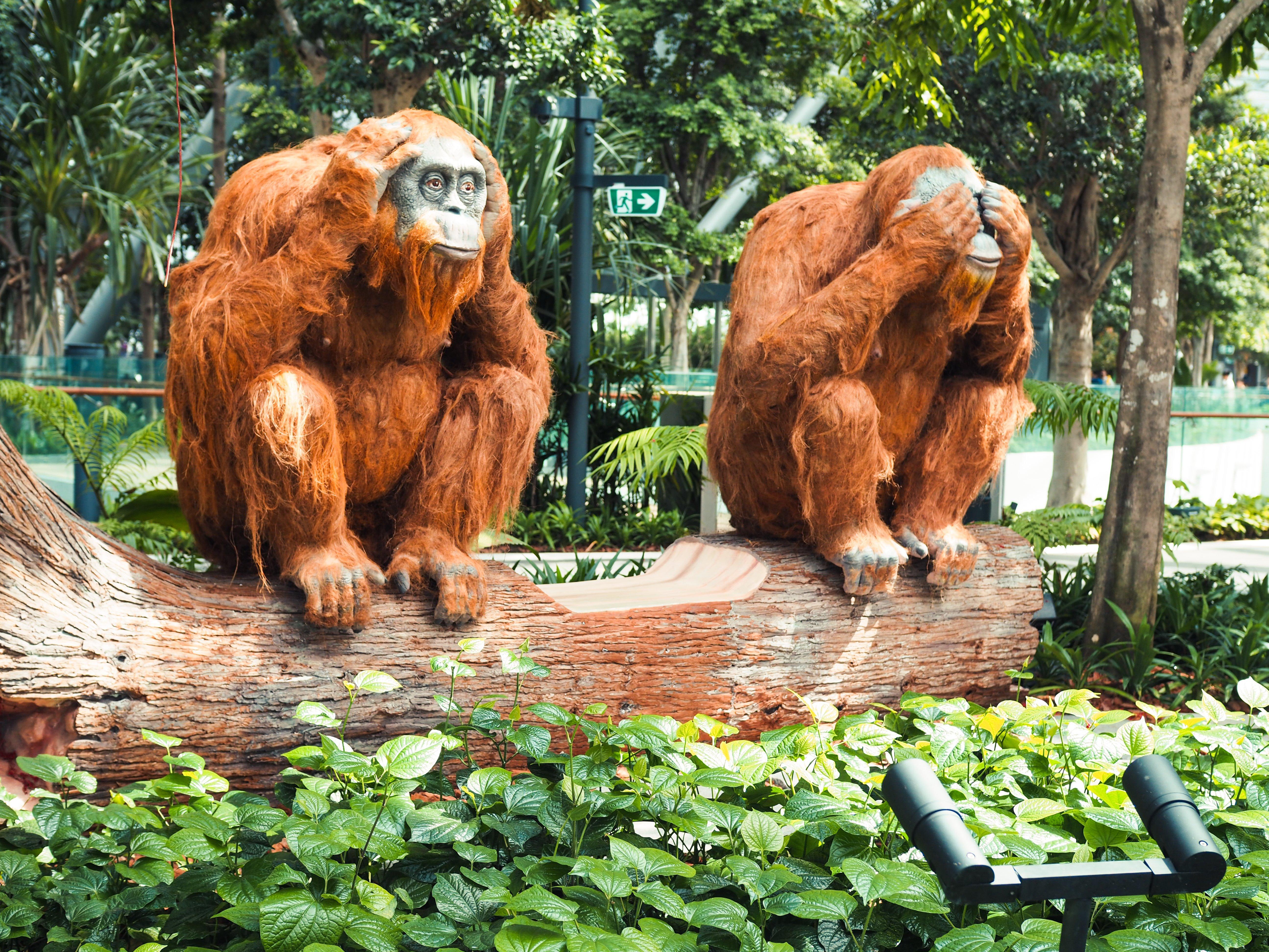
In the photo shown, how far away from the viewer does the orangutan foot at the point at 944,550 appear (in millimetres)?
3082

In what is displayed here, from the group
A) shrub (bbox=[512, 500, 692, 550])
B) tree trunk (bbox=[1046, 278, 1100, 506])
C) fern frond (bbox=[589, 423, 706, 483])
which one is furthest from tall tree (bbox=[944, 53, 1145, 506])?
fern frond (bbox=[589, 423, 706, 483])

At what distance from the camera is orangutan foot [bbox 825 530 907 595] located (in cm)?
294

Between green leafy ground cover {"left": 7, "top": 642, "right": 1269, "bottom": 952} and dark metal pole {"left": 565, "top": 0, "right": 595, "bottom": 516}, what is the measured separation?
400 cm

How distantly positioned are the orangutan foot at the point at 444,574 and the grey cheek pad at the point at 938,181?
Answer: 4.80 ft

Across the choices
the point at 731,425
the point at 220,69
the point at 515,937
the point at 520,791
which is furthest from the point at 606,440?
the point at 220,69

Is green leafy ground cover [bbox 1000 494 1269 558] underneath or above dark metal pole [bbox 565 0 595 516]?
underneath

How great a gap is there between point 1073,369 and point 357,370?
29.6ft

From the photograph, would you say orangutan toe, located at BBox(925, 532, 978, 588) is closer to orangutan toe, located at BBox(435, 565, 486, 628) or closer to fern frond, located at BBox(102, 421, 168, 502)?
orangutan toe, located at BBox(435, 565, 486, 628)

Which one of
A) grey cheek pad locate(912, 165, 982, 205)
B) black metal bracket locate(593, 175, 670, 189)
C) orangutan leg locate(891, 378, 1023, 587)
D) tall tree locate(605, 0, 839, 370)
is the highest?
tall tree locate(605, 0, 839, 370)

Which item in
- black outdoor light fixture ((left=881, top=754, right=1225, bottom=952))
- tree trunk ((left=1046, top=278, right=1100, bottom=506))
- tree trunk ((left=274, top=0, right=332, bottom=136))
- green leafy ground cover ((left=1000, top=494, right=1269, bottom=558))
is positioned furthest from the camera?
tree trunk ((left=1046, top=278, right=1100, bottom=506))

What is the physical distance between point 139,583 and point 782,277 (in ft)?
5.77

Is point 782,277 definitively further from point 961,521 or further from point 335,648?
point 335,648

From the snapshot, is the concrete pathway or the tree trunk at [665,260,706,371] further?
the tree trunk at [665,260,706,371]

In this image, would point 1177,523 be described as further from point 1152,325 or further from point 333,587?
point 333,587
